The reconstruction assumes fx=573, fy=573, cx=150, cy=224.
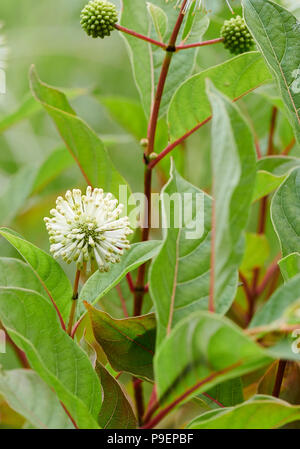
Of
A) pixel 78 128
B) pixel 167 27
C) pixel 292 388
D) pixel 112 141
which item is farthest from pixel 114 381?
pixel 112 141

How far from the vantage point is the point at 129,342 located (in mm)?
741

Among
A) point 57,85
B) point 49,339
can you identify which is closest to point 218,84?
point 49,339

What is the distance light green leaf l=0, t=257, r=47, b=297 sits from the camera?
2.32 ft

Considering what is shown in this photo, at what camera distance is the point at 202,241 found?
0.63m

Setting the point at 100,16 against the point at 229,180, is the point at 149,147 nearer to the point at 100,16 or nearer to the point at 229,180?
the point at 100,16

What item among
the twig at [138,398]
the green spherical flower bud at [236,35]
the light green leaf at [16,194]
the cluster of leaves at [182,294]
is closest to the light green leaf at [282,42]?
the cluster of leaves at [182,294]

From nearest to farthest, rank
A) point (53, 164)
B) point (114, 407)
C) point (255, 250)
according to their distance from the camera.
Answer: point (114, 407), point (255, 250), point (53, 164)

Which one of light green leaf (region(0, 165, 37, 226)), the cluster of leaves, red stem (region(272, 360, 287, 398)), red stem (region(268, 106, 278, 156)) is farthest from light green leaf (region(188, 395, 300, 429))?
light green leaf (region(0, 165, 37, 226))

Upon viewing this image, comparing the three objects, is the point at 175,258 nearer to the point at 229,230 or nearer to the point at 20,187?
the point at 229,230

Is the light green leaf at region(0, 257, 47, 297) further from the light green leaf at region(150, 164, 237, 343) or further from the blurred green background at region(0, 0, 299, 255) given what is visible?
the blurred green background at region(0, 0, 299, 255)

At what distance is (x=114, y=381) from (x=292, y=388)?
10.4 inches

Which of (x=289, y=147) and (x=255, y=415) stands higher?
(x=289, y=147)

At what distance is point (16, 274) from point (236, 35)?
495 millimetres

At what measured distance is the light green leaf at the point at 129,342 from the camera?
73cm
